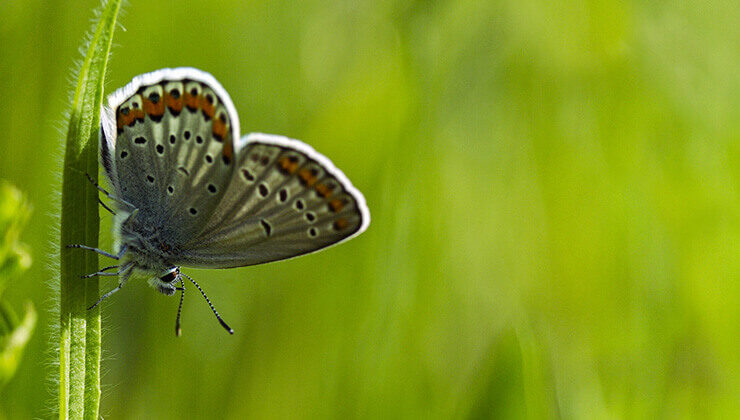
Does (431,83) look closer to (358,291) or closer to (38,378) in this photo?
(358,291)

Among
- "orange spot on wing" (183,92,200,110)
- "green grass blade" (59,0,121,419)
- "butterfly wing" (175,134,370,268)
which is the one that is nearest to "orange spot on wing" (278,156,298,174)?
"butterfly wing" (175,134,370,268)

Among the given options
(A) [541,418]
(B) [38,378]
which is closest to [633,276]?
(A) [541,418]

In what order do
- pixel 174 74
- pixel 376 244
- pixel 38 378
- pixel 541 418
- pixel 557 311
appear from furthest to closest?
pixel 557 311
pixel 376 244
pixel 38 378
pixel 174 74
pixel 541 418

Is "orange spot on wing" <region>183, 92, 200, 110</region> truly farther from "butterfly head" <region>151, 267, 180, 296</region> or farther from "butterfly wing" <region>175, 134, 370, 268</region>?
"butterfly head" <region>151, 267, 180, 296</region>

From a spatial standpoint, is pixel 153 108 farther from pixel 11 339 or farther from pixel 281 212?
pixel 11 339

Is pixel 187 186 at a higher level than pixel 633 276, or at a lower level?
higher

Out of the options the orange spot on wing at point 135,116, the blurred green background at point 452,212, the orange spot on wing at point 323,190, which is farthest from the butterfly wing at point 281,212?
the blurred green background at point 452,212

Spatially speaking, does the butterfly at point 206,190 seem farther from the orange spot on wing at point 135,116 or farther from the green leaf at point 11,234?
the green leaf at point 11,234
